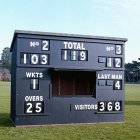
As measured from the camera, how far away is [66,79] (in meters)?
14.8

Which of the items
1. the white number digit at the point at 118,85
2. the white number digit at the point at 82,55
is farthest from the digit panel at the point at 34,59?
the white number digit at the point at 118,85

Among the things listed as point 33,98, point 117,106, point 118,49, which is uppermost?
point 118,49

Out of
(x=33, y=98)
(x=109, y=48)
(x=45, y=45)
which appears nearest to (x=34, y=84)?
(x=33, y=98)

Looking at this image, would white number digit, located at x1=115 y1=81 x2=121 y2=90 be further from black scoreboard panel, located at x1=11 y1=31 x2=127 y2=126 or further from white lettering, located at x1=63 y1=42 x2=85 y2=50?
white lettering, located at x1=63 y1=42 x2=85 y2=50

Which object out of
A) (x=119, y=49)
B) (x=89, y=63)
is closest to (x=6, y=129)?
(x=89, y=63)

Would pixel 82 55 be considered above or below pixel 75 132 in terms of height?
above

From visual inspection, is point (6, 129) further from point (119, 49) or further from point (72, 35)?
point (119, 49)

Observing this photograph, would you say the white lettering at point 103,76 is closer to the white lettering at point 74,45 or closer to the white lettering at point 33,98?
the white lettering at point 74,45

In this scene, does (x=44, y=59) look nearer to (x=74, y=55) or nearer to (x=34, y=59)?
(x=34, y=59)

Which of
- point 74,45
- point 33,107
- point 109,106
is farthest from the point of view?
point 109,106

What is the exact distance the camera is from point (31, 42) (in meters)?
13.4

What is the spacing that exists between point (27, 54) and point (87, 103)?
3181 millimetres

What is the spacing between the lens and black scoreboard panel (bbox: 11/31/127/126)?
13219 millimetres

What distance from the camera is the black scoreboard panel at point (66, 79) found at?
43.4 ft
